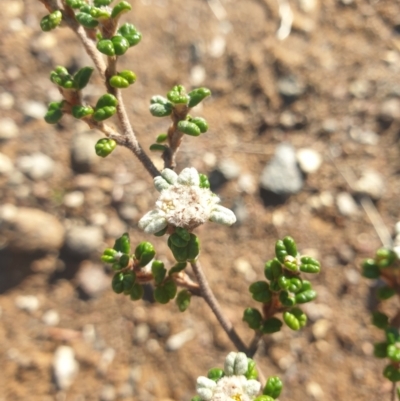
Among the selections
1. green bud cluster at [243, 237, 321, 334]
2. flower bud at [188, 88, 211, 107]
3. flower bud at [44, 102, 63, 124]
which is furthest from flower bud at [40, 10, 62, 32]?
green bud cluster at [243, 237, 321, 334]

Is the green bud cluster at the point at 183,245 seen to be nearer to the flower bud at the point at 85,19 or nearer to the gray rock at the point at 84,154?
the flower bud at the point at 85,19

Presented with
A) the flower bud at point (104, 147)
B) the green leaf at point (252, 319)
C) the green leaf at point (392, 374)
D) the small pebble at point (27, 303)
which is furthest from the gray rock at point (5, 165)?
the green leaf at point (392, 374)

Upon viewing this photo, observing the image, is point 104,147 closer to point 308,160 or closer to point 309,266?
point 309,266

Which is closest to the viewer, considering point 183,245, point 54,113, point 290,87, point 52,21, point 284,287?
point 183,245

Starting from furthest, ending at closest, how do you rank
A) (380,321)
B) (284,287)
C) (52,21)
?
(380,321) < (284,287) < (52,21)

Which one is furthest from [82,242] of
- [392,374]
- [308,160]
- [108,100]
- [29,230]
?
[392,374]

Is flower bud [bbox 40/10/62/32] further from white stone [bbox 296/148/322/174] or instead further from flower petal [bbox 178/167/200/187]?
white stone [bbox 296/148/322/174]

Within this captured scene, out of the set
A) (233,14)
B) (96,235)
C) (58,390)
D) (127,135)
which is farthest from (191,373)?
(233,14)

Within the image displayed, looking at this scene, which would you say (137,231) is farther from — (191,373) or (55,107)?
(55,107)
